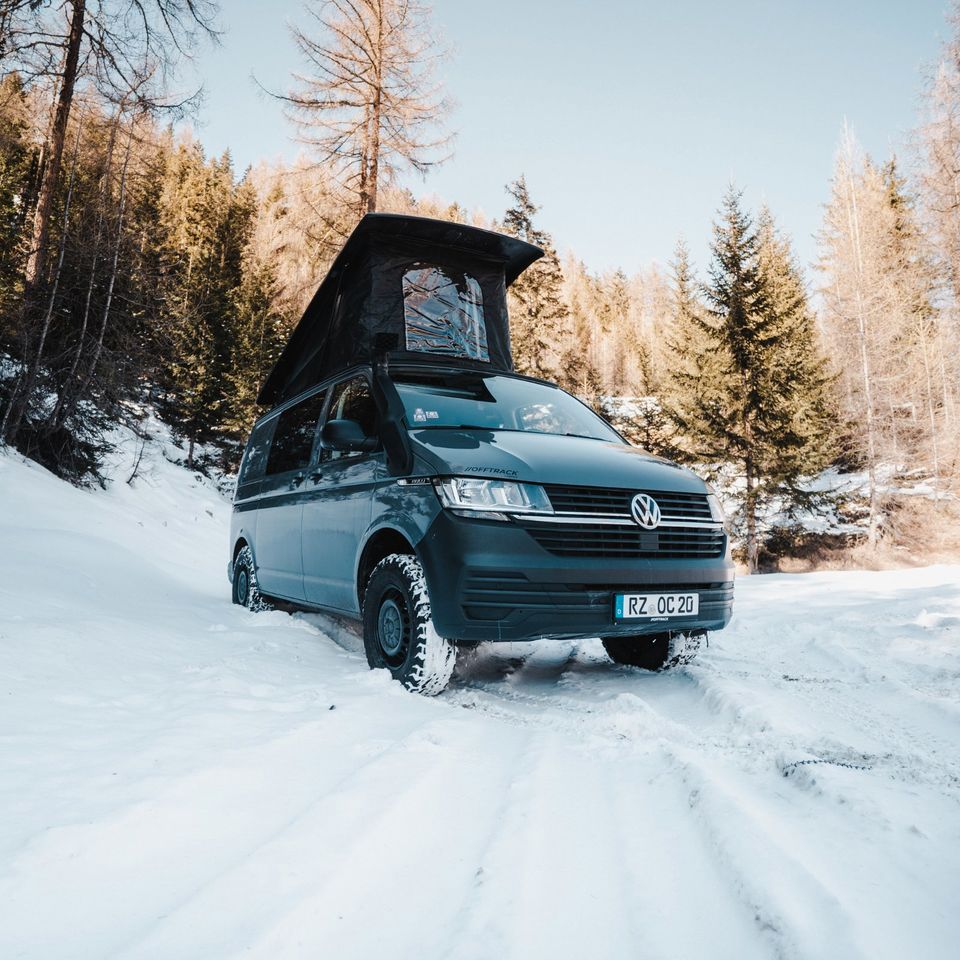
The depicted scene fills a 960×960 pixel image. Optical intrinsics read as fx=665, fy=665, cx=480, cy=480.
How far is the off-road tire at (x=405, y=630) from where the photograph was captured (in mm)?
3311

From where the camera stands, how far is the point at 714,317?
66.1ft

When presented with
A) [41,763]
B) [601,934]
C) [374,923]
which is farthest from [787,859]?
[41,763]

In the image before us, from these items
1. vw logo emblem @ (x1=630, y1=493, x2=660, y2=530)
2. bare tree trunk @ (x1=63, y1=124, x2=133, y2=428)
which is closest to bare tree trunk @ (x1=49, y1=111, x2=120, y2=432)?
bare tree trunk @ (x1=63, y1=124, x2=133, y2=428)

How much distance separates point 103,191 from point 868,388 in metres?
22.4

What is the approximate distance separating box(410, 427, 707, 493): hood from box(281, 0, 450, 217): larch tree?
1137 centimetres

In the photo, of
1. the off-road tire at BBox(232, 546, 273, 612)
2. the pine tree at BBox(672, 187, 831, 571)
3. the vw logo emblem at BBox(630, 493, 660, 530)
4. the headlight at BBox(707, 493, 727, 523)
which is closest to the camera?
the vw logo emblem at BBox(630, 493, 660, 530)

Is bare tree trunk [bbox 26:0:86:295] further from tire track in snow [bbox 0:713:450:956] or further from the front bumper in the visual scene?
tire track in snow [bbox 0:713:450:956]

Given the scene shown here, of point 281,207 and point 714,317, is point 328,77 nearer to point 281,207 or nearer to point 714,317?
point 281,207

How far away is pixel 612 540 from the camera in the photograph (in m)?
3.29

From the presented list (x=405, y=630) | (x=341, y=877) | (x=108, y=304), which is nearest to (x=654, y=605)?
(x=405, y=630)

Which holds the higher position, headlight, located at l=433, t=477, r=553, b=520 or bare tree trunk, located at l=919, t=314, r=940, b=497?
bare tree trunk, located at l=919, t=314, r=940, b=497

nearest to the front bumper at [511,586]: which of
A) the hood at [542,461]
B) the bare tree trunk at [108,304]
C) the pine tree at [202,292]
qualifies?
the hood at [542,461]

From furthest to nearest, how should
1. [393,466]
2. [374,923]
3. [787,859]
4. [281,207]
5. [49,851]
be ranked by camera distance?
[281,207] → [393,466] → [787,859] → [49,851] → [374,923]

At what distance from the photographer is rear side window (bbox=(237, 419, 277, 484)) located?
6.23 metres
